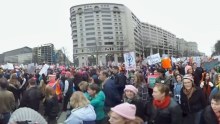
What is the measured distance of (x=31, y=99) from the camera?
29.7 ft

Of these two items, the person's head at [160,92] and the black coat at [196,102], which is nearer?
the person's head at [160,92]

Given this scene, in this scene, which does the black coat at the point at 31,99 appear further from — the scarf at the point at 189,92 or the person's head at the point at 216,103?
the person's head at the point at 216,103

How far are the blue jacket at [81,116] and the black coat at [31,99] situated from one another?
3007 millimetres

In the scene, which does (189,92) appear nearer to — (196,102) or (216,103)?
(196,102)

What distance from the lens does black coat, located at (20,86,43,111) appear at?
9031 mm

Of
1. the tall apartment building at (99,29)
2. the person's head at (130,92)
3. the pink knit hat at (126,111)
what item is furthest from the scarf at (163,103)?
the tall apartment building at (99,29)

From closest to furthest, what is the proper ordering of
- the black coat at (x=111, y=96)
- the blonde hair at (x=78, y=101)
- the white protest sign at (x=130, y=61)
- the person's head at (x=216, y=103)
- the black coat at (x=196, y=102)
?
the person's head at (x=216, y=103), the blonde hair at (x=78, y=101), the black coat at (x=196, y=102), the black coat at (x=111, y=96), the white protest sign at (x=130, y=61)

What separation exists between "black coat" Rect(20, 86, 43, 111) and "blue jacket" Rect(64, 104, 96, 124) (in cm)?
301

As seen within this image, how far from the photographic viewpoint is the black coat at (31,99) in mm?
9031

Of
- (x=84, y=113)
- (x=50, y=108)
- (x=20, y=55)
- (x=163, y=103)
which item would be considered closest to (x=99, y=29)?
(x=20, y=55)

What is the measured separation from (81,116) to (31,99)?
321 centimetres

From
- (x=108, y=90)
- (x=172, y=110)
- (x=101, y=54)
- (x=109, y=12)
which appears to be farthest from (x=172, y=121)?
(x=109, y=12)

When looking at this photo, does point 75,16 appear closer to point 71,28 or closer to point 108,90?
point 71,28

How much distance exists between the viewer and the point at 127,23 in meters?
161
